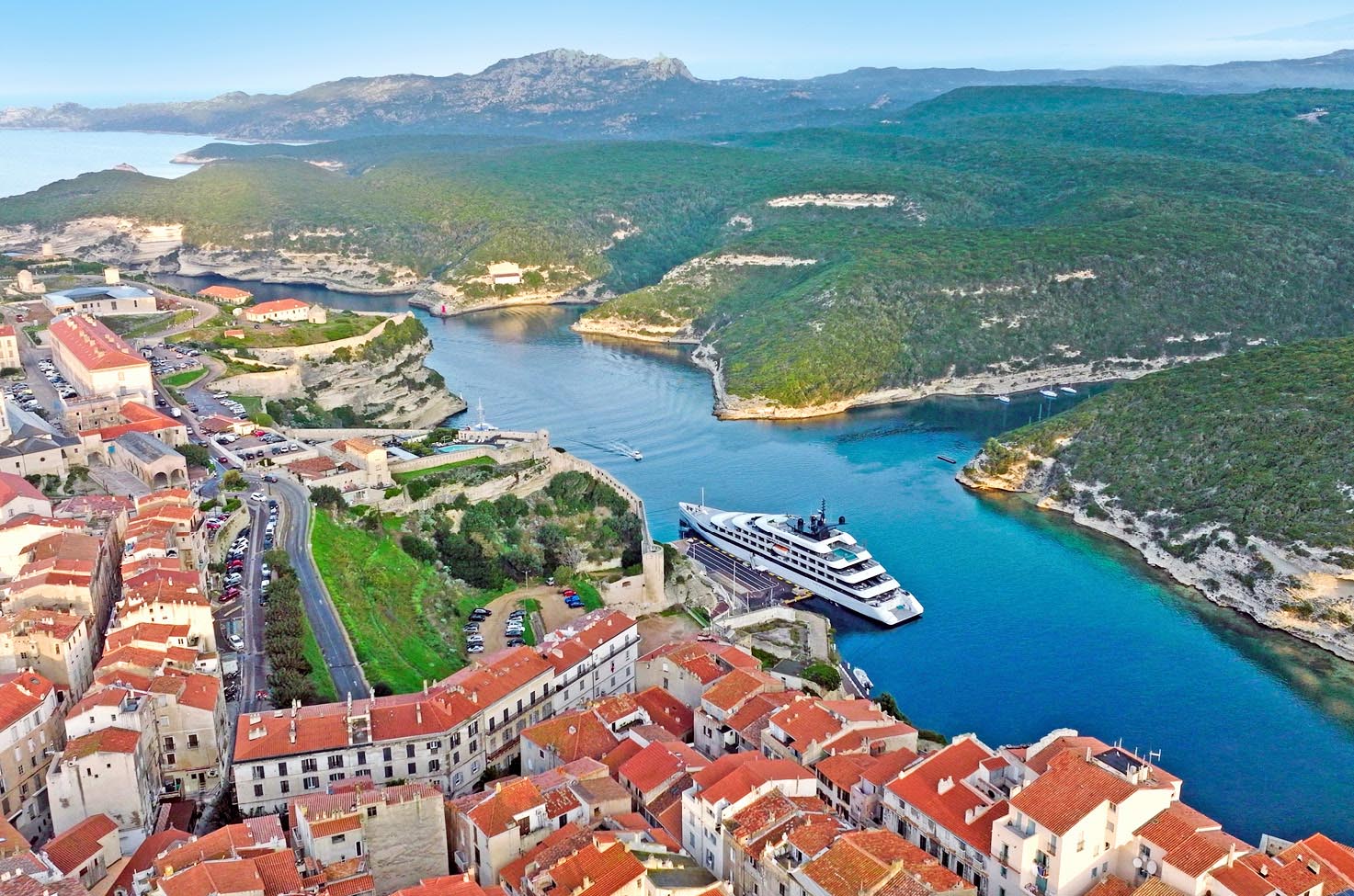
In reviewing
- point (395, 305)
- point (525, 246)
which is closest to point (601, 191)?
point (525, 246)

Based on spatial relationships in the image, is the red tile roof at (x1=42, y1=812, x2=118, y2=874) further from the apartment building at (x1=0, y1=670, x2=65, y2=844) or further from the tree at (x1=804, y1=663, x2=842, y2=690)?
the tree at (x1=804, y1=663, x2=842, y2=690)

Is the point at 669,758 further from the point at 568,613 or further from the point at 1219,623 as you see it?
the point at 1219,623

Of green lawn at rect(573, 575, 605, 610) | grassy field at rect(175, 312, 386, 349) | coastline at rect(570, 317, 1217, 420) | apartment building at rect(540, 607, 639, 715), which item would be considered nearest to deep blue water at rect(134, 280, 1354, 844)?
coastline at rect(570, 317, 1217, 420)

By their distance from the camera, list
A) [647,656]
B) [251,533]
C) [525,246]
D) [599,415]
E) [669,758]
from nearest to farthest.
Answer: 1. [669,758]
2. [647,656]
3. [251,533]
4. [599,415]
5. [525,246]

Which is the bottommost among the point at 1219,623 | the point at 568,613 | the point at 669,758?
the point at 1219,623

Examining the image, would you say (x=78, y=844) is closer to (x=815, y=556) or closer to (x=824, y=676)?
(x=824, y=676)

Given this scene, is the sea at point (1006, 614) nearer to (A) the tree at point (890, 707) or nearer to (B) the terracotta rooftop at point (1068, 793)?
(A) the tree at point (890, 707)

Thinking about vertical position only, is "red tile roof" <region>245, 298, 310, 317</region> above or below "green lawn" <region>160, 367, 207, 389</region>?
above
